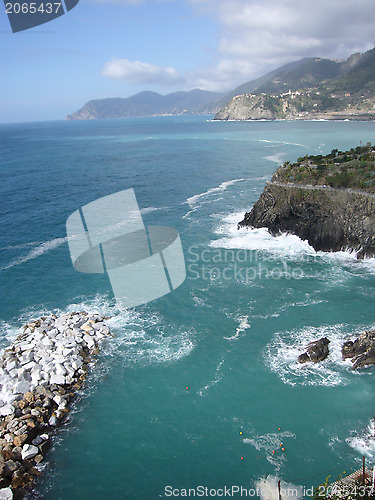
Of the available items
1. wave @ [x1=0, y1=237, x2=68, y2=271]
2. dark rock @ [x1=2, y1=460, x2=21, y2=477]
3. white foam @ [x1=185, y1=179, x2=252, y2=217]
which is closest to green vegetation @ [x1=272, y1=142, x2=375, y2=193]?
white foam @ [x1=185, y1=179, x2=252, y2=217]

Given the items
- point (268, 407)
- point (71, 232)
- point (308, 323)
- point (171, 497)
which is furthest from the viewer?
point (71, 232)

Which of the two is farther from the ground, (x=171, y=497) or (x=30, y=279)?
(x=30, y=279)

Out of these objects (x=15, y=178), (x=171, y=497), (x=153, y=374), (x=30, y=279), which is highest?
(x=15, y=178)

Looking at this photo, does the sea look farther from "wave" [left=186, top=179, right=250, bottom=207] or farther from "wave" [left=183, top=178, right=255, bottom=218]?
"wave" [left=186, top=179, right=250, bottom=207]

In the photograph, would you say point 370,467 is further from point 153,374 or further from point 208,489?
point 153,374

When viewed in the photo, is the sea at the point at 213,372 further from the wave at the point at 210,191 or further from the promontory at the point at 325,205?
the wave at the point at 210,191

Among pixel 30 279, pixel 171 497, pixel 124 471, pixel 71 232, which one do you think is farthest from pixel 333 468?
pixel 71 232

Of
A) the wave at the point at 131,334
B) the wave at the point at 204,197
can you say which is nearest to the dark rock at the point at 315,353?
the wave at the point at 131,334
